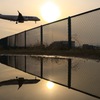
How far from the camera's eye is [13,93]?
11.6 ft

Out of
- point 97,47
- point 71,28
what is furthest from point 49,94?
point 71,28

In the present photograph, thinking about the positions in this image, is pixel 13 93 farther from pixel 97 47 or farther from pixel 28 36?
pixel 28 36

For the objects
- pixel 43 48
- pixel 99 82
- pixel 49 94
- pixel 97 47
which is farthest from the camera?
pixel 43 48

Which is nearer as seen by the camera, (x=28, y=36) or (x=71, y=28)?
(x=71, y=28)

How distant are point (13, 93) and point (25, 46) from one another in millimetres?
22788

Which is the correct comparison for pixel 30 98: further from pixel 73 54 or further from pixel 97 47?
pixel 73 54

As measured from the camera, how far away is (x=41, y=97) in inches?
126

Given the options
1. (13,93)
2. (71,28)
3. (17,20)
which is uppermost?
(17,20)

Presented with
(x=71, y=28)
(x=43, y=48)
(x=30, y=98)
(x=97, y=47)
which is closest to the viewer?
(x=30, y=98)

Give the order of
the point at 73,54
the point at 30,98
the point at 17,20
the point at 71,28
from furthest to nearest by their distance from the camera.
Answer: the point at 17,20 < the point at 71,28 < the point at 73,54 < the point at 30,98

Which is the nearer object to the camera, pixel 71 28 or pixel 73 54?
pixel 73 54

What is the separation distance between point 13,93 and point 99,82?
1387mm

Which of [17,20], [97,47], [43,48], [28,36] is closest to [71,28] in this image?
[97,47]

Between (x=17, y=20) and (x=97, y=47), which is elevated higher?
(x=17, y=20)
